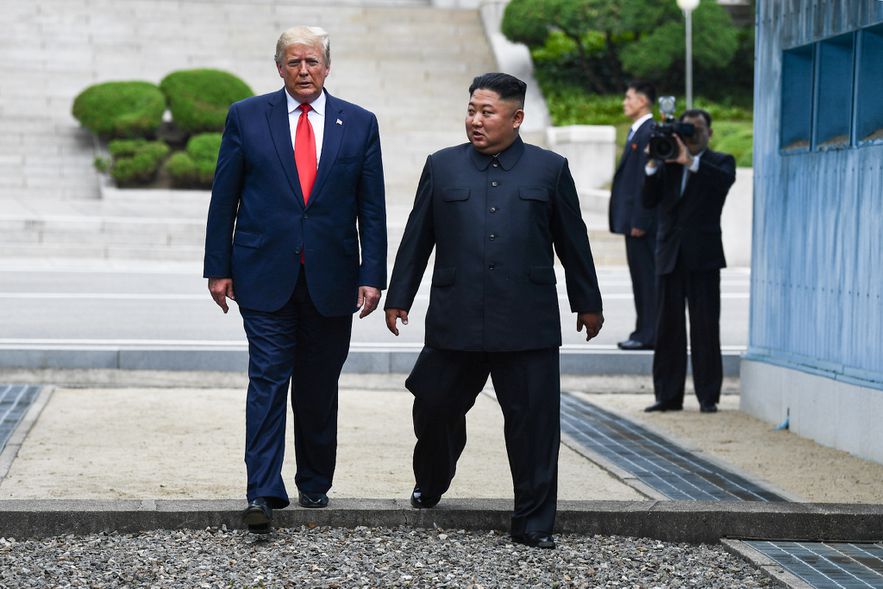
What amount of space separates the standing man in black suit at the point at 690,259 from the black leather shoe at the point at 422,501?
3862 millimetres

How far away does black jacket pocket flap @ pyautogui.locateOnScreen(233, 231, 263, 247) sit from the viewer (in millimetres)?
5812

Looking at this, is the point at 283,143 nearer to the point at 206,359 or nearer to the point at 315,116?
the point at 315,116

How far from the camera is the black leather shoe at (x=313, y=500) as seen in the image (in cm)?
595

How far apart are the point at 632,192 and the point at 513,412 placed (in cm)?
624

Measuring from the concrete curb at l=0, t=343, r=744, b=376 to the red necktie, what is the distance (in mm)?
4770

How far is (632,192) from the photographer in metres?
11.8

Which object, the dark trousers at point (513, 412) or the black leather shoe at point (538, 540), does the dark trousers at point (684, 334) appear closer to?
the dark trousers at point (513, 412)

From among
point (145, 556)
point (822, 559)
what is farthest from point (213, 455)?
point (822, 559)

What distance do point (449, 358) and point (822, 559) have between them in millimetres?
1583

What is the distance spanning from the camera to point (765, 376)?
9219 millimetres

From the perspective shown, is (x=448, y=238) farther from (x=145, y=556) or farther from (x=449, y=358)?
(x=145, y=556)


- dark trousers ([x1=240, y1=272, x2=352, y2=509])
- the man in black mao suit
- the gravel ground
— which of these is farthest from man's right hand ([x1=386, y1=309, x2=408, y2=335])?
the gravel ground

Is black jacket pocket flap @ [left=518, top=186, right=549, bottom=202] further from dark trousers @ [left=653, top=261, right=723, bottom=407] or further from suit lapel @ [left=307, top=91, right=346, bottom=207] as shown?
dark trousers @ [left=653, top=261, right=723, bottom=407]

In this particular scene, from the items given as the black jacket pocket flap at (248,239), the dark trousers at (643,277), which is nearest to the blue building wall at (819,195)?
the dark trousers at (643,277)
